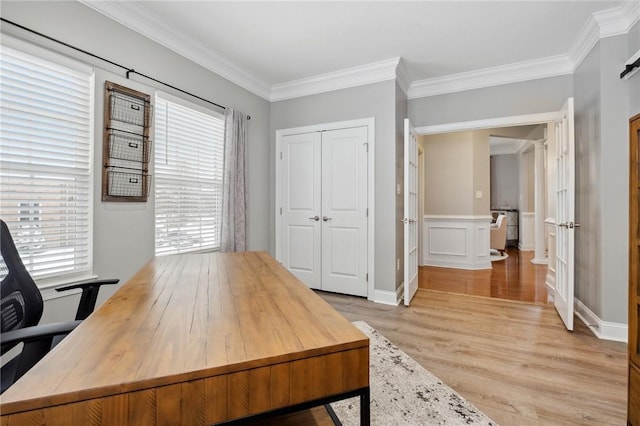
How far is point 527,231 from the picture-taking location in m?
7.50

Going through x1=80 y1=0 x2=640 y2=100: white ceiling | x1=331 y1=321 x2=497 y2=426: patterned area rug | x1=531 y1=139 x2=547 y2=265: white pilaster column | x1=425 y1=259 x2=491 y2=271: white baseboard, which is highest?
x1=80 y1=0 x2=640 y2=100: white ceiling

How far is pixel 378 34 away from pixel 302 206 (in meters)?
2.06

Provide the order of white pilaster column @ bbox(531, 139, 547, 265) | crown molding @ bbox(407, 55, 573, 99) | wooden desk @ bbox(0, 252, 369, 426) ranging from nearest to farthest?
1. wooden desk @ bbox(0, 252, 369, 426)
2. crown molding @ bbox(407, 55, 573, 99)
3. white pilaster column @ bbox(531, 139, 547, 265)

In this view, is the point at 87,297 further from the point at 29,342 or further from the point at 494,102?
the point at 494,102

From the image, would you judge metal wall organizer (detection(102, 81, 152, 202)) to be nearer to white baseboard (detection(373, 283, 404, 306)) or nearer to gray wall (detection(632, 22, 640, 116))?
white baseboard (detection(373, 283, 404, 306))

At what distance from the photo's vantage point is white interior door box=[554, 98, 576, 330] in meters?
2.64

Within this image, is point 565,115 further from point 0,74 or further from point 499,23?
point 0,74

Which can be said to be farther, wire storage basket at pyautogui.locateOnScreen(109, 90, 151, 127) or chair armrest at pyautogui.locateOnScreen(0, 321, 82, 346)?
wire storage basket at pyautogui.locateOnScreen(109, 90, 151, 127)

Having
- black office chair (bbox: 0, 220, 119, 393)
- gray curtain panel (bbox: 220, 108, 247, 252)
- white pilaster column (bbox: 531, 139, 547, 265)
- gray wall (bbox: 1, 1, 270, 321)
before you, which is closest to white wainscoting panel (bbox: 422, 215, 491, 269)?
white pilaster column (bbox: 531, 139, 547, 265)

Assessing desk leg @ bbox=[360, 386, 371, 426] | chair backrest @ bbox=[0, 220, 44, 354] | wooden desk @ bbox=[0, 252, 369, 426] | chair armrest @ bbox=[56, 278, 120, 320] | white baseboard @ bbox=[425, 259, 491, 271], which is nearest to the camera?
wooden desk @ bbox=[0, 252, 369, 426]

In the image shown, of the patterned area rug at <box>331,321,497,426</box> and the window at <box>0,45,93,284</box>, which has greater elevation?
the window at <box>0,45,93,284</box>

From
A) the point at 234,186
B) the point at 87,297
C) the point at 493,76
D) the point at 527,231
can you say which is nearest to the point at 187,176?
the point at 234,186

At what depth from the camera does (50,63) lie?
202 cm

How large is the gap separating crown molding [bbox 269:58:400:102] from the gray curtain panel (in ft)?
2.50
